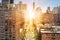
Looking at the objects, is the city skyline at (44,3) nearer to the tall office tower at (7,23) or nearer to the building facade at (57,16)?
the building facade at (57,16)

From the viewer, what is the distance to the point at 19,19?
152 centimetres

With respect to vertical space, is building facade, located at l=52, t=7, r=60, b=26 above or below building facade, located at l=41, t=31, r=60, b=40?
above

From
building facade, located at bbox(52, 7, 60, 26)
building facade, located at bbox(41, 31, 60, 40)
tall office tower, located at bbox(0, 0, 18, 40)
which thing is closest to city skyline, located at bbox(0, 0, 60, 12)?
building facade, located at bbox(52, 7, 60, 26)

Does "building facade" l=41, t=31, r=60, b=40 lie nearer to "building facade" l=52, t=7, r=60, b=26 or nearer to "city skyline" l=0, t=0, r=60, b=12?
"building facade" l=52, t=7, r=60, b=26

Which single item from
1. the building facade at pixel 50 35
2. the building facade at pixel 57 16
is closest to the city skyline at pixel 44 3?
the building facade at pixel 57 16

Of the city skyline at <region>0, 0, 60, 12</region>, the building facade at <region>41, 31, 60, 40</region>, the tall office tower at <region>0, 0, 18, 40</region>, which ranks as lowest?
the building facade at <region>41, 31, 60, 40</region>

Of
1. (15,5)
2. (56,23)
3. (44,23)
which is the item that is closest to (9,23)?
(15,5)

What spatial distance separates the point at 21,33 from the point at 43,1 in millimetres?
534

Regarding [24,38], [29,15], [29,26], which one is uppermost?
[29,15]

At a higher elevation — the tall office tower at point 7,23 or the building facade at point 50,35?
the tall office tower at point 7,23

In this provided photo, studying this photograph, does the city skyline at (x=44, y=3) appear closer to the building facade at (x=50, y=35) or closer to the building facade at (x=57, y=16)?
the building facade at (x=57, y=16)

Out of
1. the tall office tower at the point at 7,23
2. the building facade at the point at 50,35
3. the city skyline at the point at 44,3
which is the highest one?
the city skyline at the point at 44,3

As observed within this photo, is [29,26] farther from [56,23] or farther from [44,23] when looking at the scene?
[56,23]

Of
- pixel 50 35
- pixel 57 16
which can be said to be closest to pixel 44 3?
pixel 57 16
